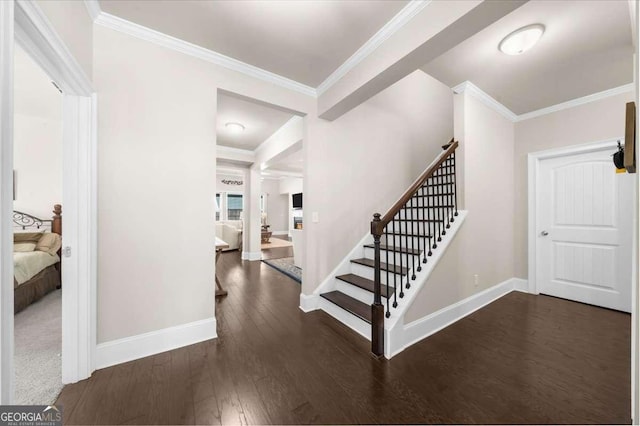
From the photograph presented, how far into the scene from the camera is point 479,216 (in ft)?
9.49

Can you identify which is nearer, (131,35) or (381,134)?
(131,35)

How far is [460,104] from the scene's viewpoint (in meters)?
2.79

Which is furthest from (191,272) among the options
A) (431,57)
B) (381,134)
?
(381,134)

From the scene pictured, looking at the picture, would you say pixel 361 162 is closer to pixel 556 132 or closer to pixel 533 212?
pixel 533 212

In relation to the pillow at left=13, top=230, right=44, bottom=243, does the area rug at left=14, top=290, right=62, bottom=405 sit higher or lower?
lower

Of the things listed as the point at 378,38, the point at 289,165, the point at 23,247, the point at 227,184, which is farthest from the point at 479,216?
the point at 227,184

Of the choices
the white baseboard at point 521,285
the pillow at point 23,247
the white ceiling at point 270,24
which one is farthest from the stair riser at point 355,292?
the pillow at point 23,247

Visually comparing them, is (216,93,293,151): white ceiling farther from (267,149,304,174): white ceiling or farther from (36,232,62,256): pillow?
(36,232,62,256): pillow

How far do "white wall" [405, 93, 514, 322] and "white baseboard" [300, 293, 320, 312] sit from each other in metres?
1.10

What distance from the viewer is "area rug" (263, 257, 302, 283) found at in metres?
4.21

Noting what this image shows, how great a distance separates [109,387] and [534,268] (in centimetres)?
480

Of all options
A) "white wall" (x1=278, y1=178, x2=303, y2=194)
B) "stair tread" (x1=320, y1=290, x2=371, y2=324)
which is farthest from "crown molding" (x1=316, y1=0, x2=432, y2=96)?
"white wall" (x1=278, y1=178, x2=303, y2=194)

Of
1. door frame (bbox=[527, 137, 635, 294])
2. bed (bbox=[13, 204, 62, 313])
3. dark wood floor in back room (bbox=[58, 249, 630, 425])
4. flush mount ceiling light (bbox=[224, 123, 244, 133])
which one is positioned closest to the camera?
dark wood floor in back room (bbox=[58, 249, 630, 425])

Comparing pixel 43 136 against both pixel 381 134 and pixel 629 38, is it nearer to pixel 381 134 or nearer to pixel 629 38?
pixel 381 134
